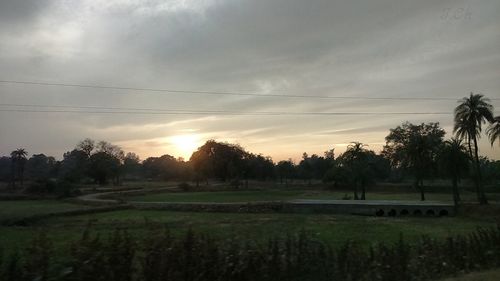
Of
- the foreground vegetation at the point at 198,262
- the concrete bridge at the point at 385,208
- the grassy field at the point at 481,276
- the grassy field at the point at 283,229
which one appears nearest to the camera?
the foreground vegetation at the point at 198,262

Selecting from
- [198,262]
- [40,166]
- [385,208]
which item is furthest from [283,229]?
[40,166]

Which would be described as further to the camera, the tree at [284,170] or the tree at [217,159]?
the tree at [284,170]

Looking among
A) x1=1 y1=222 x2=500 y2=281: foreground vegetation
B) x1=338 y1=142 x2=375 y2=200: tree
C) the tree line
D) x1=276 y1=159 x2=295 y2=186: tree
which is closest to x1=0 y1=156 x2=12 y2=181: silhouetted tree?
the tree line

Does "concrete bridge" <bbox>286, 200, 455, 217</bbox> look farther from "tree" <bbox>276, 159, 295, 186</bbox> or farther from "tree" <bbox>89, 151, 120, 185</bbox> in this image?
"tree" <bbox>276, 159, 295, 186</bbox>

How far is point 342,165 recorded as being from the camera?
73.1 metres

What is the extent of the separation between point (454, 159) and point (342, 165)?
2156 centimetres

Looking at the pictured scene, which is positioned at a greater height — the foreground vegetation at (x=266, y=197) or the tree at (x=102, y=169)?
the tree at (x=102, y=169)

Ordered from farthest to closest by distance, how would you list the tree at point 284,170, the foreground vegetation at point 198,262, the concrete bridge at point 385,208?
the tree at point 284,170
the concrete bridge at point 385,208
the foreground vegetation at point 198,262

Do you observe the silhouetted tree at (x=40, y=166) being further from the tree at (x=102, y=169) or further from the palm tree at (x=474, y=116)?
the palm tree at (x=474, y=116)

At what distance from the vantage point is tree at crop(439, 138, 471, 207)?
176 ft

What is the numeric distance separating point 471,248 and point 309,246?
5.15 meters

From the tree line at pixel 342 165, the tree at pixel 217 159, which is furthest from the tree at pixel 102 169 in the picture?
the tree at pixel 217 159

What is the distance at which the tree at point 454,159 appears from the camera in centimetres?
5366

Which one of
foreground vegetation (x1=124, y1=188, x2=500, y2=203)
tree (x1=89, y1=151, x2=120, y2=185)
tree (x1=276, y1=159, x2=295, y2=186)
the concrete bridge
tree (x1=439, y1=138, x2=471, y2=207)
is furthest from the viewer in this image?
tree (x1=276, y1=159, x2=295, y2=186)
